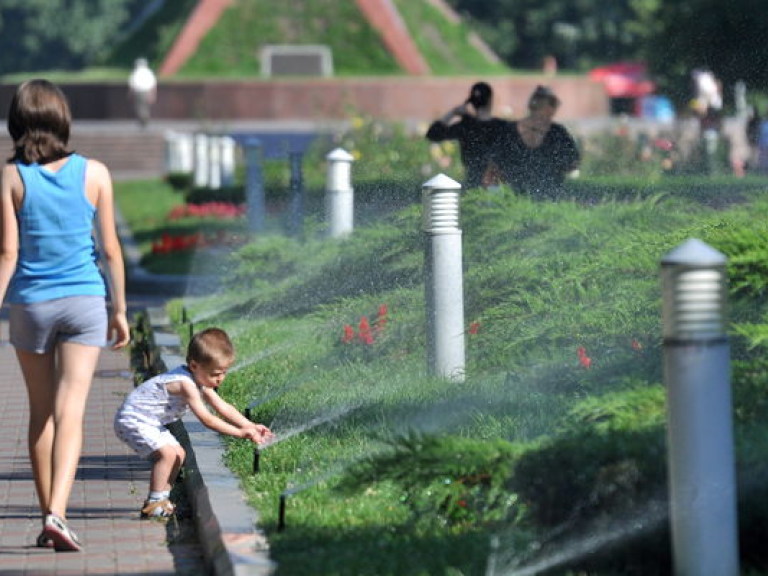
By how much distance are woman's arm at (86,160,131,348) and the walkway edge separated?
0.74 m

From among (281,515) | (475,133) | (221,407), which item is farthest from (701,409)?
(475,133)

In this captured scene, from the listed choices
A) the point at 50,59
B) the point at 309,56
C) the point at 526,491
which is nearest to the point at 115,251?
A: the point at 526,491

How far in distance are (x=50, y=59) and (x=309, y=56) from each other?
140 ft

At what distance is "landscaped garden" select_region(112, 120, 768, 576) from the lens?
567cm

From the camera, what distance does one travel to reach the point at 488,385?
28.4ft

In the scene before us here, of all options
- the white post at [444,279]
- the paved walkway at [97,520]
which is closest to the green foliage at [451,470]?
the paved walkway at [97,520]

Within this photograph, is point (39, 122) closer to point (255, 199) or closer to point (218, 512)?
point (218, 512)

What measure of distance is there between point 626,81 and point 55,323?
61.8 m

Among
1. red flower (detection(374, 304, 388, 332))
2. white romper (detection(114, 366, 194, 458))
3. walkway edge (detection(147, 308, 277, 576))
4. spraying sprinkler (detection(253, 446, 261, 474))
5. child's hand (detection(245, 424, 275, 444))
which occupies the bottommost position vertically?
walkway edge (detection(147, 308, 277, 576))

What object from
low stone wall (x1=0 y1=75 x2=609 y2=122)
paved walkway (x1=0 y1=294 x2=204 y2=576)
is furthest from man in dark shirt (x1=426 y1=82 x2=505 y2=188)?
low stone wall (x1=0 y1=75 x2=609 y2=122)

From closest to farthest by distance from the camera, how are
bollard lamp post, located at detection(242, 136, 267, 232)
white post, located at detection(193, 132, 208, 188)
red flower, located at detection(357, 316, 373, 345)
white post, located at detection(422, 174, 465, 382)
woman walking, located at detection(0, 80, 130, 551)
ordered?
woman walking, located at detection(0, 80, 130, 551) < white post, located at detection(422, 174, 465, 382) < red flower, located at detection(357, 316, 373, 345) < bollard lamp post, located at detection(242, 136, 267, 232) < white post, located at detection(193, 132, 208, 188)

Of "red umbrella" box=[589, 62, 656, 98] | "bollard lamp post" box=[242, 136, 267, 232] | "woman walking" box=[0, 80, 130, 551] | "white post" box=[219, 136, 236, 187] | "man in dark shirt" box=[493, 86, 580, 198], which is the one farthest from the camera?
"red umbrella" box=[589, 62, 656, 98]

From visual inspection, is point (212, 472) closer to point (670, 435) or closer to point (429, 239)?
point (429, 239)

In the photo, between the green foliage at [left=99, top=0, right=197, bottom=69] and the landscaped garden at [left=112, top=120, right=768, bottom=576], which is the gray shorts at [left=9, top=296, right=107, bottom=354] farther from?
the green foliage at [left=99, top=0, right=197, bottom=69]
